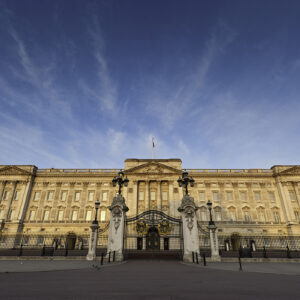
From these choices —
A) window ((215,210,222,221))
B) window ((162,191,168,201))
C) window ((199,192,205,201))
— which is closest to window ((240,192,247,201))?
window ((215,210,222,221))

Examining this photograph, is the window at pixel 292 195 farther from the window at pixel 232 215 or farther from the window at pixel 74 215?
the window at pixel 74 215

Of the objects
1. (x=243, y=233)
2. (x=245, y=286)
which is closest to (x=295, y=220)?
(x=243, y=233)

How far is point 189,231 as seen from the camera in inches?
622

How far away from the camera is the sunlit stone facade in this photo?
4069cm

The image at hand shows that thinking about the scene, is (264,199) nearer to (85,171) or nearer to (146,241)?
(146,241)

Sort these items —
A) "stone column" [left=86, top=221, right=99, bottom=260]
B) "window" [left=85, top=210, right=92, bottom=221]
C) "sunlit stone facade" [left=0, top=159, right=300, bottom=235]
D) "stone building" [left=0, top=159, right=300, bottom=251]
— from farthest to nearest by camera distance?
1. "window" [left=85, top=210, right=92, bottom=221]
2. "sunlit stone facade" [left=0, top=159, right=300, bottom=235]
3. "stone building" [left=0, top=159, right=300, bottom=251]
4. "stone column" [left=86, top=221, right=99, bottom=260]

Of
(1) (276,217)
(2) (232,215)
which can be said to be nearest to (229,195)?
(2) (232,215)

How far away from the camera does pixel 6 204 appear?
1662 inches

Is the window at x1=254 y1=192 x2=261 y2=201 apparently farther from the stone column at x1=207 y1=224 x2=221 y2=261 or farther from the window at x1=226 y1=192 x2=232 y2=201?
the stone column at x1=207 y1=224 x2=221 y2=261

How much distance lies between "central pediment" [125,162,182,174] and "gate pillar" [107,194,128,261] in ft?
90.7

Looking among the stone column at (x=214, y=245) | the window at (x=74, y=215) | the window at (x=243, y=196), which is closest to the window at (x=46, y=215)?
the window at (x=74, y=215)

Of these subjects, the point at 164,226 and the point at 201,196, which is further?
the point at 201,196

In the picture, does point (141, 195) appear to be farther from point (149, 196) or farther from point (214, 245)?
point (214, 245)

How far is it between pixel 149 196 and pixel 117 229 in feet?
88.6
